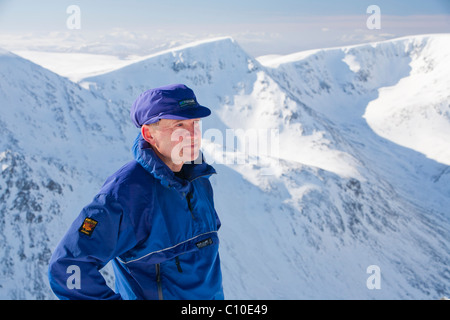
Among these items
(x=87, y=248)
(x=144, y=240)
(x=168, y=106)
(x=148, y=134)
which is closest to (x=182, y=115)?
(x=168, y=106)

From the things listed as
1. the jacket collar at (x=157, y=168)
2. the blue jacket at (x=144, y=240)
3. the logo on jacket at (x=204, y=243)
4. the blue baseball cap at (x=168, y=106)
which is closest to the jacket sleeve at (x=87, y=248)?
the blue jacket at (x=144, y=240)

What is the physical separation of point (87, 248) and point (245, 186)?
90.5 feet

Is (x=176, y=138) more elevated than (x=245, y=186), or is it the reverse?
(x=176, y=138)

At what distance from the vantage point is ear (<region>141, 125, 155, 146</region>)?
314 centimetres

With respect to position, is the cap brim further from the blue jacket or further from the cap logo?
the blue jacket

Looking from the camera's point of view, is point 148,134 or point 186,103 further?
point 148,134

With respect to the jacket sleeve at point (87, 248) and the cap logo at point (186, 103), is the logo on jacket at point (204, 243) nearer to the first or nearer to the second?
the jacket sleeve at point (87, 248)

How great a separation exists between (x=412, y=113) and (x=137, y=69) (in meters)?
74.0

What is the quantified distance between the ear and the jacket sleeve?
0.77 m

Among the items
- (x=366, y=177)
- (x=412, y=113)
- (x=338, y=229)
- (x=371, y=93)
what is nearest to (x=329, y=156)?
(x=366, y=177)

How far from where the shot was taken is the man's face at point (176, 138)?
9.99ft

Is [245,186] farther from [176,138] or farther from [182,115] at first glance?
[182,115]

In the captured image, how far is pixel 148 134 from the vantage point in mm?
3168
